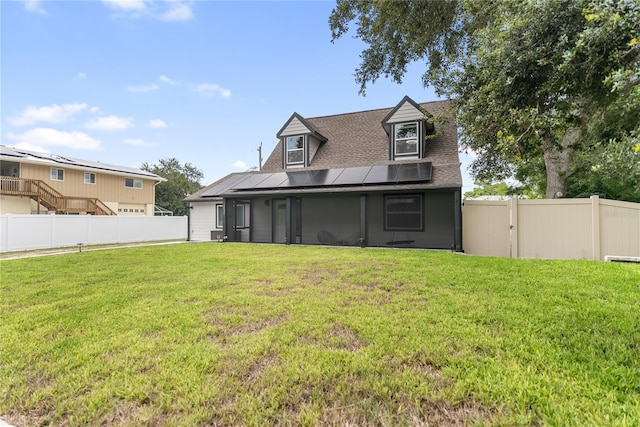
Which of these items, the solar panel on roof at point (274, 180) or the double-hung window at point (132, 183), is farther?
the double-hung window at point (132, 183)

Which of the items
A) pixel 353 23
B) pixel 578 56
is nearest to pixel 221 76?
pixel 353 23

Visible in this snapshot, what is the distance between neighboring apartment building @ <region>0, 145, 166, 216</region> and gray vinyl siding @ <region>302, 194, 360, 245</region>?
59.8 feet

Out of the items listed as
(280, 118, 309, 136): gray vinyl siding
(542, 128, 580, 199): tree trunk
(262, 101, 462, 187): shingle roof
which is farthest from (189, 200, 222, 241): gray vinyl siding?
(542, 128, 580, 199): tree trunk

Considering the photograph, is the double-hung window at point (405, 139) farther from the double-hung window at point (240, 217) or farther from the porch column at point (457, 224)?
the double-hung window at point (240, 217)

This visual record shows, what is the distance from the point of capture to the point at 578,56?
10.5 feet

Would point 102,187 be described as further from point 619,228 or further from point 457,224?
point 619,228

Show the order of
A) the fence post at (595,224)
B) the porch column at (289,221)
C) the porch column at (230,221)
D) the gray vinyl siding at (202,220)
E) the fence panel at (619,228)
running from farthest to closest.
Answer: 1. the gray vinyl siding at (202,220)
2. the porch column at (230,221)
3. the porch column at (289,221)
4. the fence post at (595,224)
5. the fence panel at (619,228)

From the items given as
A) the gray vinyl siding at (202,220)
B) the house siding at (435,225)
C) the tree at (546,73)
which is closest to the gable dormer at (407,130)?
the house siding at (435,225)

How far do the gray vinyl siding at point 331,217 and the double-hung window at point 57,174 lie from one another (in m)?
19.2

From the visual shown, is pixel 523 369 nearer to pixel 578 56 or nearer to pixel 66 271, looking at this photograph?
pixel 578 56

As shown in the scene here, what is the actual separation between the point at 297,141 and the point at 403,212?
6.71 m

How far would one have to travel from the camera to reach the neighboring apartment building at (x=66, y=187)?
18500 millimetres

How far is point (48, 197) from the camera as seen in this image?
64.5 feet

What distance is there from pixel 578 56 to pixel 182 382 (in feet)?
16.7
